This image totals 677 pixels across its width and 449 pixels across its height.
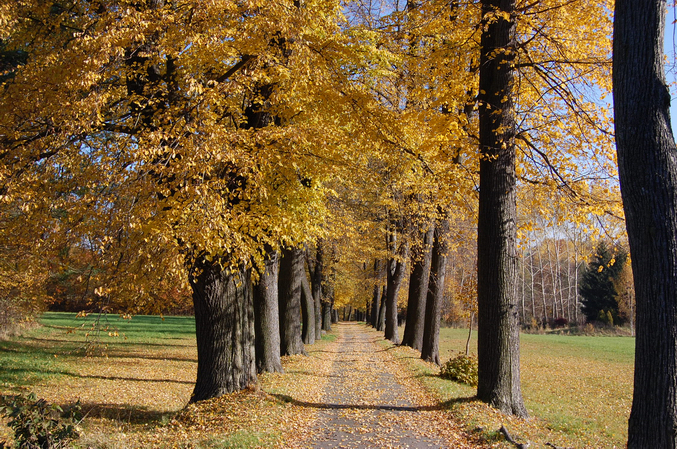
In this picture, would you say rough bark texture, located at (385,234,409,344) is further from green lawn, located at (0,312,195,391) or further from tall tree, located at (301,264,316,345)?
green lawn, located at (0,312,195,391)

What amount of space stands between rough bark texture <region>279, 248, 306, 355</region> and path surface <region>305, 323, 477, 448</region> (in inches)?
136

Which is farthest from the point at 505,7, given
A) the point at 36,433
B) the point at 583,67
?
the point at 36,433

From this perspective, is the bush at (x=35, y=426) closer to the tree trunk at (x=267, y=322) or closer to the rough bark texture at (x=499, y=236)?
the rough bark texture at (x=499, y=236)

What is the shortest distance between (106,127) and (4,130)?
1387 millimetres

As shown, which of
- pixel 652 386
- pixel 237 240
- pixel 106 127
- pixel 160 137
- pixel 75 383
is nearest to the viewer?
pixel 652 386

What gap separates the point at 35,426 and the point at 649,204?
20.1ft

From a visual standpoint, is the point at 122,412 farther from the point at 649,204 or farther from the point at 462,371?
the point at 649,204

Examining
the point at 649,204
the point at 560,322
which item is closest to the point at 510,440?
the point at 649,204

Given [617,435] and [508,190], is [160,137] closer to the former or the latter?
[508,190]

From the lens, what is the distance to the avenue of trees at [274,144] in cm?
395

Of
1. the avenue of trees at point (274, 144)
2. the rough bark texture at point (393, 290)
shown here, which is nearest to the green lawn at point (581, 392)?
the avenue of trees at point (274, 144)

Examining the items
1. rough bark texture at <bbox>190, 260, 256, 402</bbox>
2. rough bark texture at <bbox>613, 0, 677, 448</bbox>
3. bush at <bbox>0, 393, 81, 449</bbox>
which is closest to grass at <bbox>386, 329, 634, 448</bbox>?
rough bark texture at <bbox>613, 0, 677, 448</bbox>

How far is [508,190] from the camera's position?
25.1 ft

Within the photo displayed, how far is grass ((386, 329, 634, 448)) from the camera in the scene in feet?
22.9
